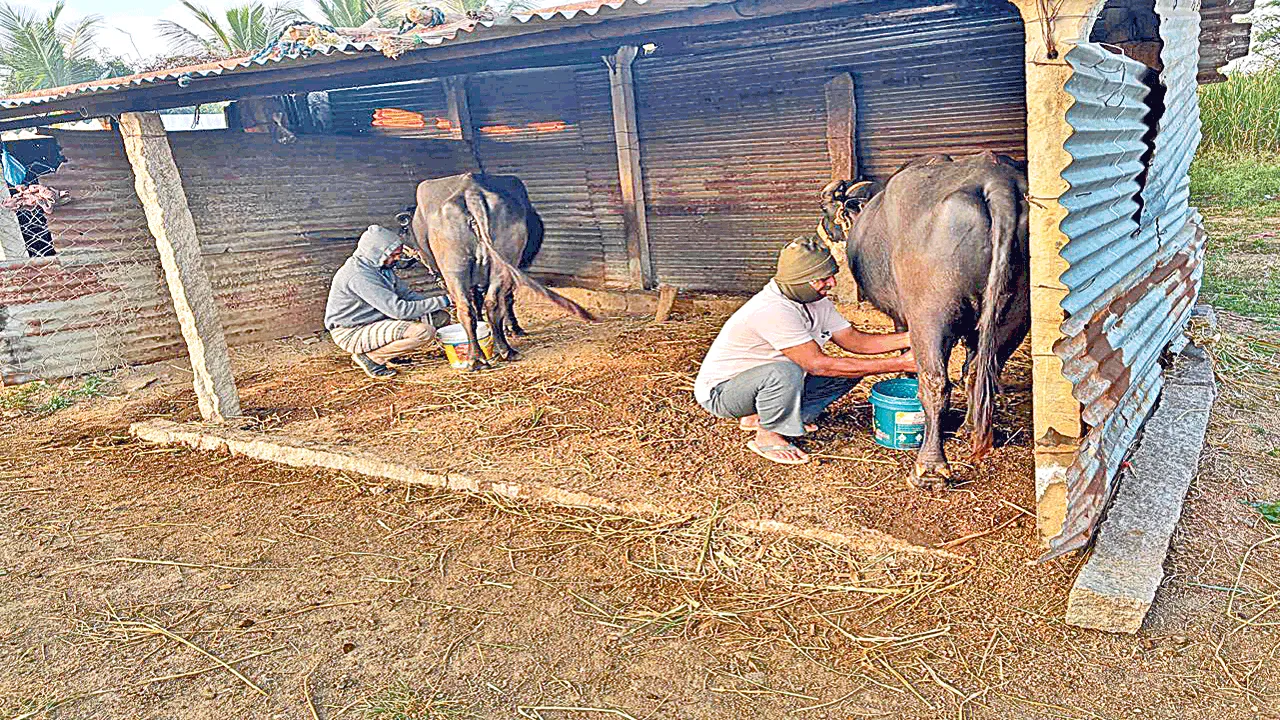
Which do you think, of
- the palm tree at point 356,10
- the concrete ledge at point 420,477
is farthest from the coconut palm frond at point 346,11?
the concrete ledge at point 420,477

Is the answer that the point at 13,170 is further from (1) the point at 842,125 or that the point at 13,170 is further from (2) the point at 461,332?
(1) the point at 842,125

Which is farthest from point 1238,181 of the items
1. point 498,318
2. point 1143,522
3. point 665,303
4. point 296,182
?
point 296,182

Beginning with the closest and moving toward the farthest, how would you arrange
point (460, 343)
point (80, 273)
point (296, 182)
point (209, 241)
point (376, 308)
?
point (376, 308) < point (460, 343) < point (80, 273) < point (209, 241) < point (296, 182)

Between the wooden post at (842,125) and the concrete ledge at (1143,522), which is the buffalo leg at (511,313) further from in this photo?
the concrete ledge at (1143,522)

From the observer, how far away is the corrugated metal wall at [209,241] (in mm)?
7535

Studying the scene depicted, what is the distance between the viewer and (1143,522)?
3.41 m

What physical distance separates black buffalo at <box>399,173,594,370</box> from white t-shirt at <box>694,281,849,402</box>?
2354 millimetres

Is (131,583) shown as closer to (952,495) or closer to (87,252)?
(952,495)

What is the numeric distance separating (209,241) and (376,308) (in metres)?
2.46

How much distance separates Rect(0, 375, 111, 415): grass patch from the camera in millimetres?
6910

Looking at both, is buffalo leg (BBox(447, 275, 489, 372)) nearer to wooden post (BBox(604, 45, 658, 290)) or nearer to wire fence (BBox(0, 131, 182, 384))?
wooden post (BBox(604, 45, 658, 290))

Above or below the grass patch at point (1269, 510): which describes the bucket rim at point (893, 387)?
above

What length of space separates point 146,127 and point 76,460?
7.22 feet

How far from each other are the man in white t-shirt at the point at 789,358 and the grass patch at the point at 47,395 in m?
5.39
